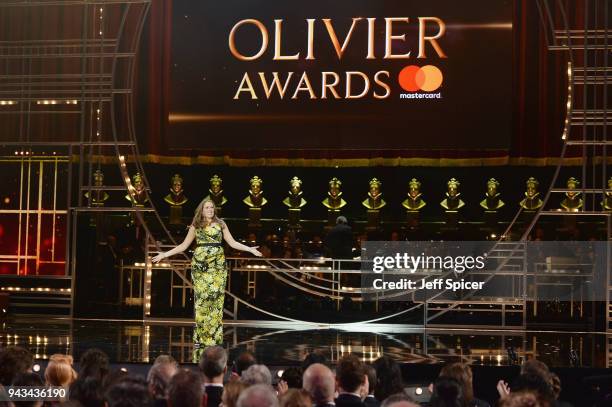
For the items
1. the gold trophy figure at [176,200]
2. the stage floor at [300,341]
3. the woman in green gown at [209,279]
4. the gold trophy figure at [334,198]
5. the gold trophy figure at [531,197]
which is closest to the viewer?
the stage floor at [300,341]

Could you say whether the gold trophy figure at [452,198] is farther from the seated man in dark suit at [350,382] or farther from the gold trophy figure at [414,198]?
the seated man in dark suit at [350,382]

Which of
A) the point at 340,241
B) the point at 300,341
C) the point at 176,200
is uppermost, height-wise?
the point at 176,200

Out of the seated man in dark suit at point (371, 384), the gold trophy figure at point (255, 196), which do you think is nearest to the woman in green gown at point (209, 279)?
the seated man in dark suit at point (371, 384)

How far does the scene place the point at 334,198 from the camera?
15.2 meters

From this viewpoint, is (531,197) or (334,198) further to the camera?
(334,198)

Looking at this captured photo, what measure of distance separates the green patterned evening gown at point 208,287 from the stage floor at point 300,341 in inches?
9.8

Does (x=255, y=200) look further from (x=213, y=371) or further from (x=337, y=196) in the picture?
(x=213, y=371)

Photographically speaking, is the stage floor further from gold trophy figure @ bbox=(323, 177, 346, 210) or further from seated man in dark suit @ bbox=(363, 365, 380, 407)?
gold trophy figure @ bbox=(323, 177, 346, 210)

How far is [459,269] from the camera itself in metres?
12.2

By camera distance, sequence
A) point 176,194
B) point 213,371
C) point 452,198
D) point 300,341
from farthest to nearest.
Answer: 1. point 452,198
2. point 176,194
3. point 300,341
4. point 213,371

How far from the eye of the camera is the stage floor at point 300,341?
8953 millimetres

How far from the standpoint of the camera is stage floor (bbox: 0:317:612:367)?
895cm

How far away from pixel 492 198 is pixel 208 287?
6664mm

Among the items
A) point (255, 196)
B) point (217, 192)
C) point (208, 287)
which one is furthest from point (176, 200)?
point (208, 287)
